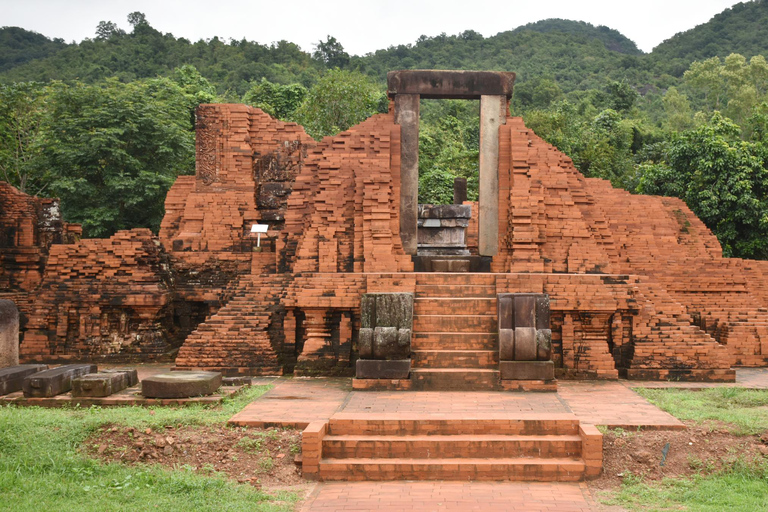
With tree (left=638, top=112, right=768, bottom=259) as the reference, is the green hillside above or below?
above

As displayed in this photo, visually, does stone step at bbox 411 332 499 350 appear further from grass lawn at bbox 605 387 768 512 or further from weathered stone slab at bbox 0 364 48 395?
weathered stone slab at bbox 0 364 48 395

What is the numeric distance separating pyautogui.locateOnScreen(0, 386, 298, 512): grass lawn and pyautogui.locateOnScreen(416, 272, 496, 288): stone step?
3.76 m

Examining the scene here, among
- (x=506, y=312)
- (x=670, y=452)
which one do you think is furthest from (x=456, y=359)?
(x=670, y=452)

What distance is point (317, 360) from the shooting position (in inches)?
378

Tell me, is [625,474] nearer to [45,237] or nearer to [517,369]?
[517,369]

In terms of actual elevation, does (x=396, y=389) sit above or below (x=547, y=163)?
below

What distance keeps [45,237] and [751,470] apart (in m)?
13.3

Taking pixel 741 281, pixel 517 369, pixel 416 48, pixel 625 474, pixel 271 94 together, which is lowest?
pixel 625 474

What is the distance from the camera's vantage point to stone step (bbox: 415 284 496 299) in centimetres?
958

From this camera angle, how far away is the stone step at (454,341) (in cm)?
884

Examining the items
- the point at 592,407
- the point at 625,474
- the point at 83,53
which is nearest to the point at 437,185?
the point at 592,407

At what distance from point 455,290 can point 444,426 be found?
3.12m

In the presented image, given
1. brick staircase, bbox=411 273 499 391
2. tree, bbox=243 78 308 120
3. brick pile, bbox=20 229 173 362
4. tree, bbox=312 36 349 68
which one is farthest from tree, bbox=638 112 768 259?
tree, bbox=312 36 349 68

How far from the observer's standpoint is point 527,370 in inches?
326
